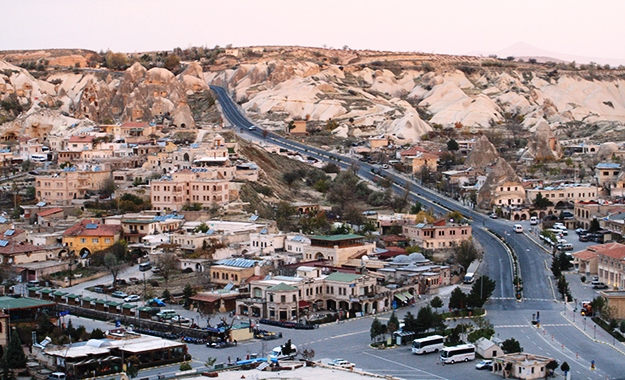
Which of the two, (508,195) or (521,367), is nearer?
(521,367)

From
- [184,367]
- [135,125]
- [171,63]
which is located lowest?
[184,367]

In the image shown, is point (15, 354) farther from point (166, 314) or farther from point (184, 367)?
point (166, 314)

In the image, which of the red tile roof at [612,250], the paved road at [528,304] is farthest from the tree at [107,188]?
the red tile roof at [612,250]

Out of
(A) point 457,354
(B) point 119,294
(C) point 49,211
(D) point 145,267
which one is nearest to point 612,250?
(A) point 457,354

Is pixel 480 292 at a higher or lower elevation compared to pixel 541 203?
lower

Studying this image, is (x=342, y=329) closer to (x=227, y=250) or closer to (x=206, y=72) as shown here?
(x=227, y=250)

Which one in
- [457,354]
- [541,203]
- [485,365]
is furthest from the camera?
[541,203]

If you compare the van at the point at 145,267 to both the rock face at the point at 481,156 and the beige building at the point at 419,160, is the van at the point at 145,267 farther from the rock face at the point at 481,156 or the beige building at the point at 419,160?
the rock face at the point at 481,156
